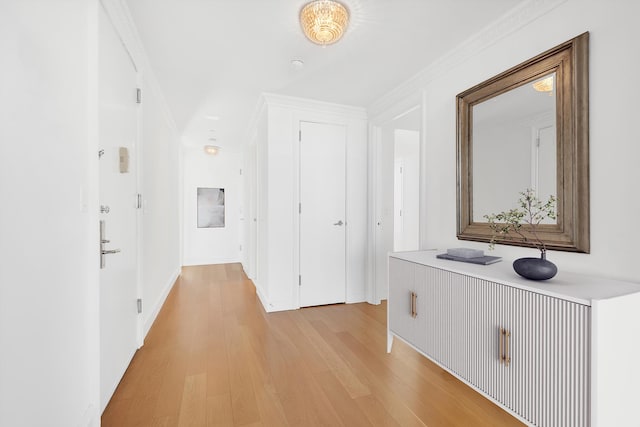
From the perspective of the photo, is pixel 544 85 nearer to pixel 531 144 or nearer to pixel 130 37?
pixel 531 144

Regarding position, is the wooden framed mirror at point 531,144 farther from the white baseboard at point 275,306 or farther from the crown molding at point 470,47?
the white baseboard at point 275,306

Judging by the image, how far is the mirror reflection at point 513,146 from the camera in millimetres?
1630

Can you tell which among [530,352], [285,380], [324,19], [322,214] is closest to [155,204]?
[322,214]

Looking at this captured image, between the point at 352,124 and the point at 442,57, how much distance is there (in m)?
1.36

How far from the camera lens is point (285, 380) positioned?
1.86m

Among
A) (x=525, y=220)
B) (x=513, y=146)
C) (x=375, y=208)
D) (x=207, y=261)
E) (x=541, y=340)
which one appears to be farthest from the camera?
(x=207, y=261)

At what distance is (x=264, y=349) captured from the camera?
7.49 feet

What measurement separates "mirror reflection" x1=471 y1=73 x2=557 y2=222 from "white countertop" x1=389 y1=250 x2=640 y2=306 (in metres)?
0.46

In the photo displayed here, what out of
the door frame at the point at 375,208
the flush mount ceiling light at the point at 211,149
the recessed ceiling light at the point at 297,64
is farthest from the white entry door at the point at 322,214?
the flush mount ceiling light at the point at 211,149

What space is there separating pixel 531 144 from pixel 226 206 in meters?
5.44

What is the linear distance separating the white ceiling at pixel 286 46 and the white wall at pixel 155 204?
360 millimetres

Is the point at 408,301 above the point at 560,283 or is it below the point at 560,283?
below

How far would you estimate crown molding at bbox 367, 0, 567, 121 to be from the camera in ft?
5.51

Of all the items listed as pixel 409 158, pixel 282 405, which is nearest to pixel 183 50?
pixel 282 405
